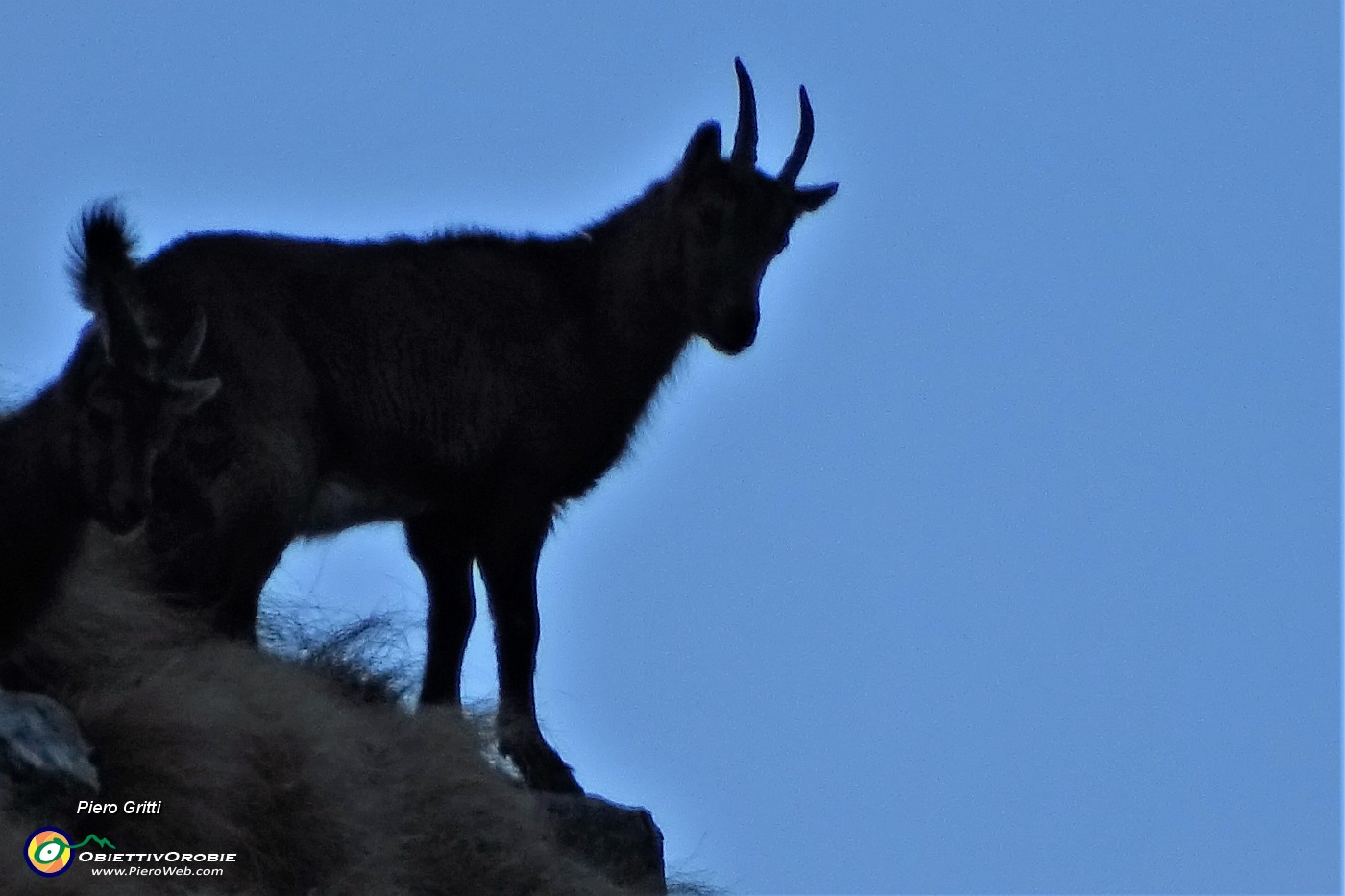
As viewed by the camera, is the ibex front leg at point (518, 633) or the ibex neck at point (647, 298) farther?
the ibex neck at point (647, 298)

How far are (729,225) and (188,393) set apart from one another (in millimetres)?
3056

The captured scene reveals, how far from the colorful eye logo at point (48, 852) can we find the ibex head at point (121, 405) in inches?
47.0

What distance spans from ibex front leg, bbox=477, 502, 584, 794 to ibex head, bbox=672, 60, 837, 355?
4.04ft

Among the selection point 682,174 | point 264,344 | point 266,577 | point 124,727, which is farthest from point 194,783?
point 682,174

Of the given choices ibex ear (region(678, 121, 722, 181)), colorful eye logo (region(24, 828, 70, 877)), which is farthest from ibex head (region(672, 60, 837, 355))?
colorful eye logo (region(24, 828, 70, 877))

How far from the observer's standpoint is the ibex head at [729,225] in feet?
40.2

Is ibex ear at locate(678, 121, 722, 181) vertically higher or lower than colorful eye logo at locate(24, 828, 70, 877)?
higher

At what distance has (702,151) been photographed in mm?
12445

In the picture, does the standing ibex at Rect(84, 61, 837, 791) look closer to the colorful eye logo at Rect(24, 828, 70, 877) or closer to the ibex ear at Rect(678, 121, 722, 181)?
the ibex ear at Rect(678, 121, 722, 181)

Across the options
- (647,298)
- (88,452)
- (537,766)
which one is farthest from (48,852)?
(647,298)

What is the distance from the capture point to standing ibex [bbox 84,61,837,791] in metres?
11.0

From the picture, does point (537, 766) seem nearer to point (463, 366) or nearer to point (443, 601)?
point (443, 601)

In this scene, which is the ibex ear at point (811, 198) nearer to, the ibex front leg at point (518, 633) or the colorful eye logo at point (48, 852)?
the ibex front leg at point (518, 633)

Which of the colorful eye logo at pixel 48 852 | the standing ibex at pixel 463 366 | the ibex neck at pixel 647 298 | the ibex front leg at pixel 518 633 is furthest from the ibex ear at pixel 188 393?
the ibex neck at pixel 647 298
